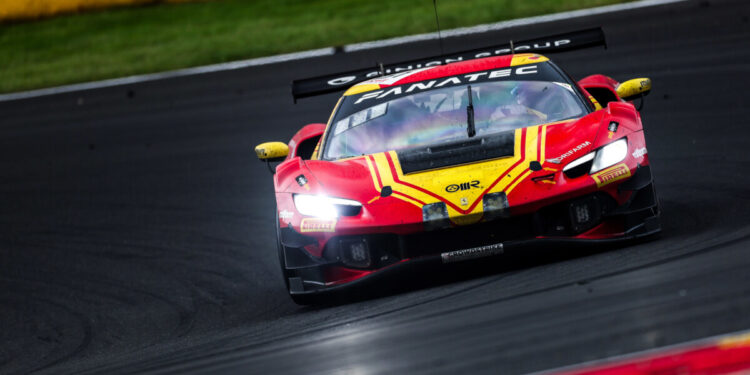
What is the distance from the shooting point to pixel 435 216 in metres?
5.56

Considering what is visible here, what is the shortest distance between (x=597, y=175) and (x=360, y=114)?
1.81 meters

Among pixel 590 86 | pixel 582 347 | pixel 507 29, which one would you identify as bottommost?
pixel 582 347

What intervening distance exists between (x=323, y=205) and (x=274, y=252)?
2155mm

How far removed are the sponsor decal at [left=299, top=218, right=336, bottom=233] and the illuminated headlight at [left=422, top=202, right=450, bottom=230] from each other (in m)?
0.49

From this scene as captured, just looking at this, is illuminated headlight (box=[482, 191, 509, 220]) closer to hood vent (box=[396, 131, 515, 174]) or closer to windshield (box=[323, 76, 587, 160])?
hood vent (box=[396, 131, 515, 174])

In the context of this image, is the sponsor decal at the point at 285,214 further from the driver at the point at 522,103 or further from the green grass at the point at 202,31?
the green grass at the point at 202,31

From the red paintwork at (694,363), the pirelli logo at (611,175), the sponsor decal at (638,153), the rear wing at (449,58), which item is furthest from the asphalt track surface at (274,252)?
the rear wing at (449,58)

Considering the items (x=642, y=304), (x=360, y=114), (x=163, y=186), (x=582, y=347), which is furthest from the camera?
(x=163, y=186)

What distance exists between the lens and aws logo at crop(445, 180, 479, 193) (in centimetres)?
560

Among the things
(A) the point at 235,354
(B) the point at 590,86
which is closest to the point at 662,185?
(B) the point at 590,86

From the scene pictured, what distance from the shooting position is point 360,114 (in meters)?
7.00

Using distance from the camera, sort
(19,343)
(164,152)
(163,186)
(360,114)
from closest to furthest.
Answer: (19,343), (360,114), (163,186), (164,152)

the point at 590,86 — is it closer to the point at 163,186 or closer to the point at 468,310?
the point at 468,310

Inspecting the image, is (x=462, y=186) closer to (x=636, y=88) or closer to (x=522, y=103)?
(x=522, y=103)
